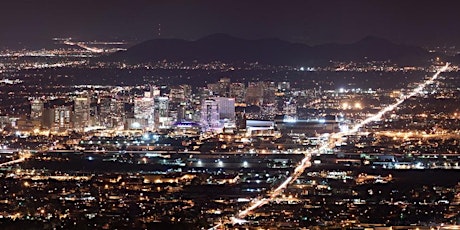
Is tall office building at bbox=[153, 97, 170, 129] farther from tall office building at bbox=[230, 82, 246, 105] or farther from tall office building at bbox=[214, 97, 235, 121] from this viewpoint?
tall office building at bbox=[230, 82, 246, 105]

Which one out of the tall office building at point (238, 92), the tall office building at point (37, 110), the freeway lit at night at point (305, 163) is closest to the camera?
the freeway lit at night at point (305, 163)

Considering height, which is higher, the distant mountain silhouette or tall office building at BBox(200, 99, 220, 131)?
the distant mountain silhouette

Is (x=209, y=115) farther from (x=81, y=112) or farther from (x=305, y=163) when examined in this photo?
(x=305, y=163)

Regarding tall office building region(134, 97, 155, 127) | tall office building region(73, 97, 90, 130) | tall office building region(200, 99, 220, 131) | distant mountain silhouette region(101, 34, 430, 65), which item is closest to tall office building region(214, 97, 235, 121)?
tall office building region(200, 99, 220, 131)

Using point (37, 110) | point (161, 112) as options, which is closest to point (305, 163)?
point (161, 112)

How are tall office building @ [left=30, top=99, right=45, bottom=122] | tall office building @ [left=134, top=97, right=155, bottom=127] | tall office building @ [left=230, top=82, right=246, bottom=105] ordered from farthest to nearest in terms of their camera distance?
tall office building @ [left=230, top=82, right=246, bottom=105]
tall office building @ [left=134, top=97, right=155, bottom=127]
tall office building @ [left=30, top=99, right=45, bottom=122]

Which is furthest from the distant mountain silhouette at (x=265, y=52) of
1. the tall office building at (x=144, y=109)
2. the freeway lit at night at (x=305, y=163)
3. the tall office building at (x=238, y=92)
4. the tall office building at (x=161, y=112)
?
the tall office building at (x=144, y=109)

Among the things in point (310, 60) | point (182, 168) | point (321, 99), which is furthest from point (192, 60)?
point (182, 168)

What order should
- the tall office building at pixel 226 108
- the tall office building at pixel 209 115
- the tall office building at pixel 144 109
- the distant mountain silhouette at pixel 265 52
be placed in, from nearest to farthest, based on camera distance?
the tall office building at pixel 209 115, the tall office building at pixel 144 109, the tall office building at pixel 226 108, the distant mountain silhouette at pixel 265 52

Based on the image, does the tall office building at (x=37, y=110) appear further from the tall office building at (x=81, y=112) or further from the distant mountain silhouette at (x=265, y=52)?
the distant mountain silhouette at (x=265, y=52)
